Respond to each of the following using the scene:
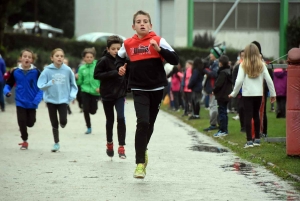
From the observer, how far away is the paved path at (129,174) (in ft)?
29.1

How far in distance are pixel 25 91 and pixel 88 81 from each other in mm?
3636

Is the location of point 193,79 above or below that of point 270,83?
below

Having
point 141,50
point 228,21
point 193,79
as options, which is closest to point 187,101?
point 193,79

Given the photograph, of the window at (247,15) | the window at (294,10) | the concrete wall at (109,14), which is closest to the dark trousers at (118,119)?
the window at (294,10)

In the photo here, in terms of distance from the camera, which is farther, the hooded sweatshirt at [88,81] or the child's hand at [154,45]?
the hooded sweatshirt at [88,81]

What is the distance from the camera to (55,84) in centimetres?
1370

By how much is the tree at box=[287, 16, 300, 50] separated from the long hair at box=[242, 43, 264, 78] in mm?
28383

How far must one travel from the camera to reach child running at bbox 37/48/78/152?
1367cm

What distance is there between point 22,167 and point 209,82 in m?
9.19

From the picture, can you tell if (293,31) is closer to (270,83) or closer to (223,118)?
(223,118)

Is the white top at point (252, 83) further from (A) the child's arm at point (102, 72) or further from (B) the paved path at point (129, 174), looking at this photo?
(A) the child's arm at point (102, 72)

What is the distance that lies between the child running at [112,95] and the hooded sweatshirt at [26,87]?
6.69 feet

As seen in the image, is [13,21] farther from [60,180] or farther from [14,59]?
[60,180]

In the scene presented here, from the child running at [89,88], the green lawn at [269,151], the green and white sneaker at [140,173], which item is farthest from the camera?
the child running at [89,88]
